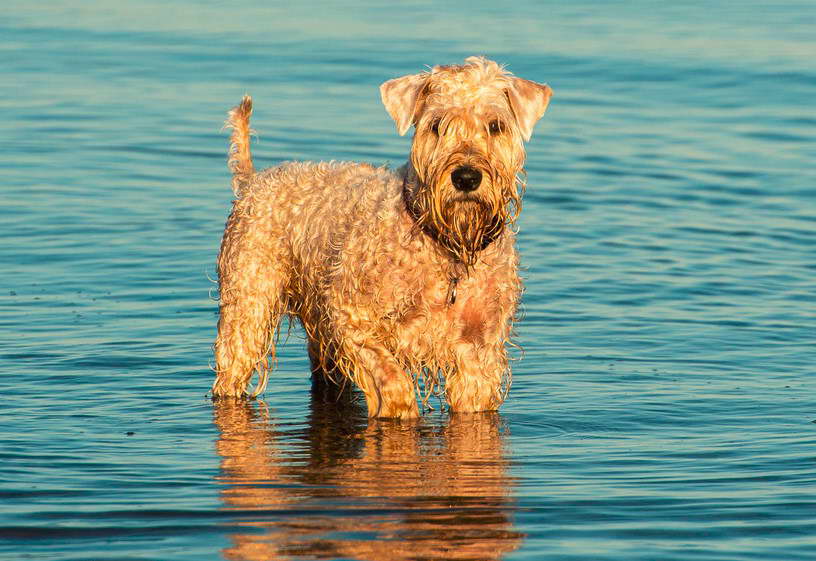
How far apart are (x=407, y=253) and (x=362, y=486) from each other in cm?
138

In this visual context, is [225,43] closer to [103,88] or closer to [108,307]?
[103,88]

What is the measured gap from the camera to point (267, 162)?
16.4 metres

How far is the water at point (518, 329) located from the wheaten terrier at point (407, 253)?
399mm

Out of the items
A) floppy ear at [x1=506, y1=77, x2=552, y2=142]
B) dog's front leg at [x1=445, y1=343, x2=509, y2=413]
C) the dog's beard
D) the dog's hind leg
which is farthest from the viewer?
the dog's hind leg

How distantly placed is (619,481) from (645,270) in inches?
211

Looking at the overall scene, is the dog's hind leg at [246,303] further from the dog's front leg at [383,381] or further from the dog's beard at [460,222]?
the dog's beard at [460,222]

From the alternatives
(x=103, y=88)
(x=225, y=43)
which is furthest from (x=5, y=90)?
(x=225, y=43)

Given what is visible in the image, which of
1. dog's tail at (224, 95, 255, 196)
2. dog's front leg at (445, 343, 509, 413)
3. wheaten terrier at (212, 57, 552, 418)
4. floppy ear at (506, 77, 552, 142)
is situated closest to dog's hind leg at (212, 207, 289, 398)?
wheaten terrier at (212, 57, 552, 418)

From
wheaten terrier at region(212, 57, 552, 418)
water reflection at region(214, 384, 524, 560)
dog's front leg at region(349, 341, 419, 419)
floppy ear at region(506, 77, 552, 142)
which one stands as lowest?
water reflection at region(214, 384, 524, 560)

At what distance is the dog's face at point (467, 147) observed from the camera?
300 inches

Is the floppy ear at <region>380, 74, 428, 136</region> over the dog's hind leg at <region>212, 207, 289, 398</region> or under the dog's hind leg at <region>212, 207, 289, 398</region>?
over

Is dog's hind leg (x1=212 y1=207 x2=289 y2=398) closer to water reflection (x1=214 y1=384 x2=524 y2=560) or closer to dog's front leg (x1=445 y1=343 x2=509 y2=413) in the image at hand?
water reflection (x1=214 y1=384 x2=524 y2=560)

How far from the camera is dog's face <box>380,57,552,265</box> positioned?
7617 millimetres

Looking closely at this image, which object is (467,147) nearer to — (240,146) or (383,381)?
(383,381)
